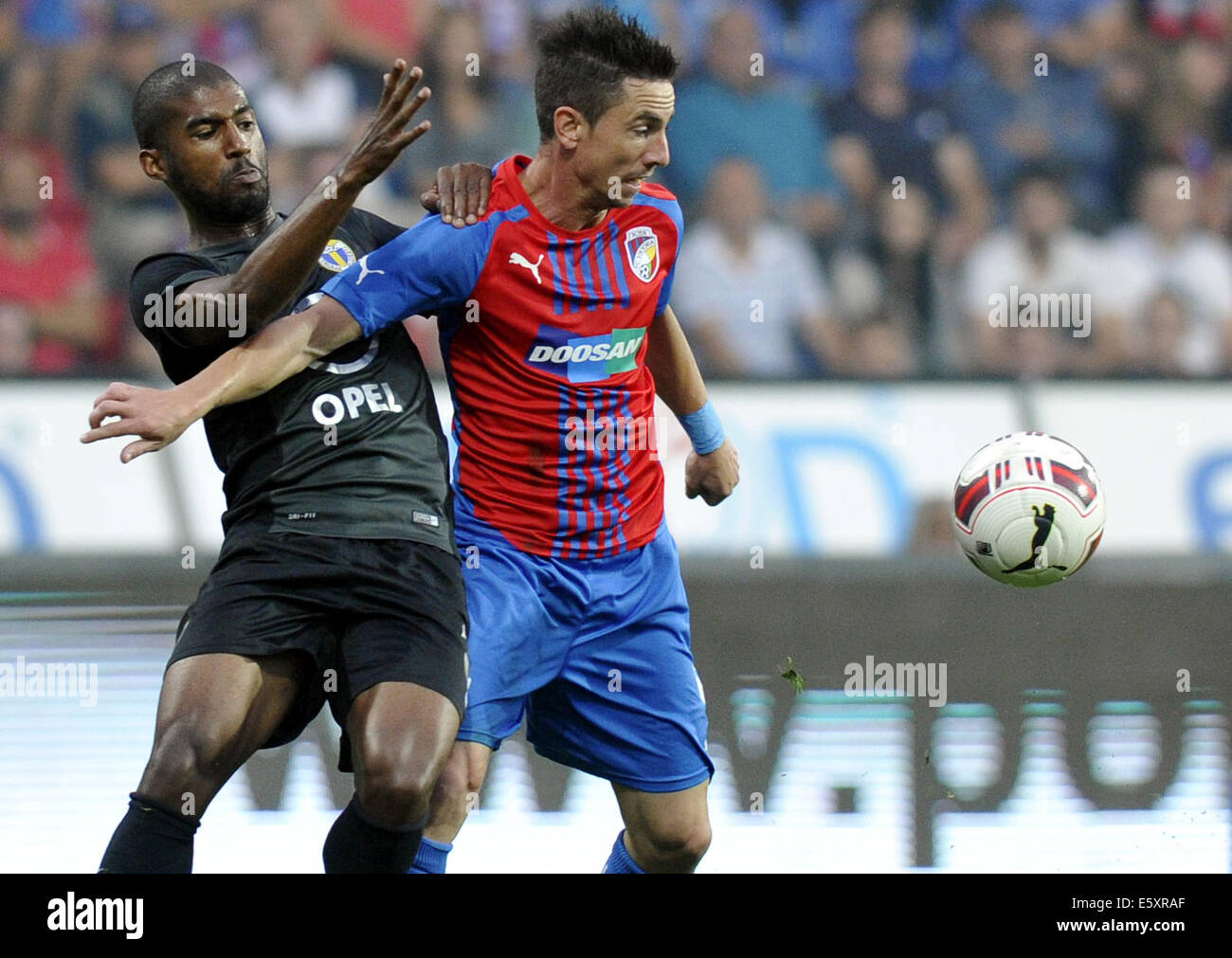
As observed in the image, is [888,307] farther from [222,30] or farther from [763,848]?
[763,848]

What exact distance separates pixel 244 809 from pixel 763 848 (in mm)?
1619

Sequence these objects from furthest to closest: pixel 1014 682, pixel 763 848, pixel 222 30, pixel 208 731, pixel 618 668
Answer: pixel 222 30 → pixel 1014 682 → pixel 763 848 → pixel 618 668 → pixel 208 731

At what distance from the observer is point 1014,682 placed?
243 inches

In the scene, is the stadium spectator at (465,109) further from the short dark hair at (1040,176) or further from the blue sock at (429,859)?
the blue sock at (429,859)

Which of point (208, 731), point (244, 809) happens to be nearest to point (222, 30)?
point (244, 809)

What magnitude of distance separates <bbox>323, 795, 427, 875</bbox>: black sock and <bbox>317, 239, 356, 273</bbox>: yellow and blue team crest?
121 centimetres

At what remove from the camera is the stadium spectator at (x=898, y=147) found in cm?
866

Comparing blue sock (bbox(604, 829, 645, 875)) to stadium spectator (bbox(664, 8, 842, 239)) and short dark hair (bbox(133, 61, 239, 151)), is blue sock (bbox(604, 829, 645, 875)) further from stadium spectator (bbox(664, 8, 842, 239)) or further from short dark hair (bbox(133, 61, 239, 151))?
stadium spectator (bbox(664, 8, 842, 239))

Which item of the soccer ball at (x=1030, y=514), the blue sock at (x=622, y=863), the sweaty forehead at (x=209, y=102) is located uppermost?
the sweaty forehead at (x=209, y=102)

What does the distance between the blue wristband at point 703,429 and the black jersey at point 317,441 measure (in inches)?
32.9

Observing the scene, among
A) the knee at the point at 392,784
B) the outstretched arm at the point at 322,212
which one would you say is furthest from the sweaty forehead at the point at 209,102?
the knee at the point at 392,784

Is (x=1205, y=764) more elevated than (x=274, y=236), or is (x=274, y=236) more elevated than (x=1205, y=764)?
(x=274, y=236)

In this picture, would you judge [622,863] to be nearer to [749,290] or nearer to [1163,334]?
[749,290]

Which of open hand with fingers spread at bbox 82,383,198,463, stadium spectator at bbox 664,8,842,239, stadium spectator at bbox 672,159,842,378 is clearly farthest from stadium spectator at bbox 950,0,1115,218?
open hand with fingers spread at bbox 82,383,198,463
